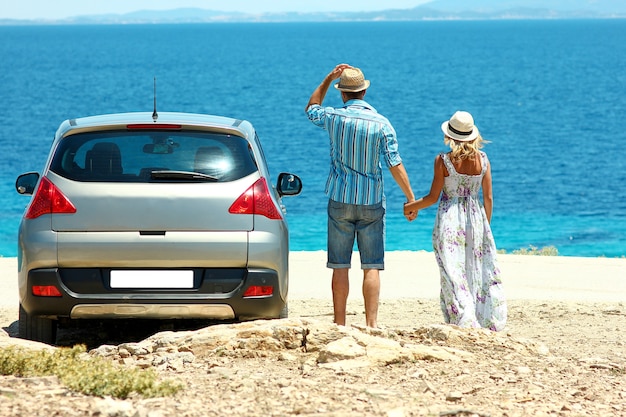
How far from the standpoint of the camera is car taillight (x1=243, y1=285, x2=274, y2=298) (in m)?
6.95

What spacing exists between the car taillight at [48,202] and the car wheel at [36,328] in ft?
2.65

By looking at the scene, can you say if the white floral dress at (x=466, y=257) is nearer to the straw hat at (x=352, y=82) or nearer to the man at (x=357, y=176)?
the man at (x=357, y=176)

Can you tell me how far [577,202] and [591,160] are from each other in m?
11.6

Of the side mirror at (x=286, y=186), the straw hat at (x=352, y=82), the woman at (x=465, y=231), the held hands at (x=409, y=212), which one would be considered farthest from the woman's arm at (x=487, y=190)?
the side mirror at (x=286, y=186)

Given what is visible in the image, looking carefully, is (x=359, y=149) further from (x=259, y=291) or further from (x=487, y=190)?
(x=259, y=291)

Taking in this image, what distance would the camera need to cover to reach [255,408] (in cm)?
523

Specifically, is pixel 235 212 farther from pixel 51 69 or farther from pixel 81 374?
pixel 51 69

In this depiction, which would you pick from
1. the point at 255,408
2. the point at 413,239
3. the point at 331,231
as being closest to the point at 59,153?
the point at 331,231

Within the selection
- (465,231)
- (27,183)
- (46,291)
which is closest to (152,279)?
(46,291)

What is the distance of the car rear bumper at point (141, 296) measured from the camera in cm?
688

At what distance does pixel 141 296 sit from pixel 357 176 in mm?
1768

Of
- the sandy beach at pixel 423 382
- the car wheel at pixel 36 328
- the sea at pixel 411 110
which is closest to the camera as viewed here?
the sandy beach at pixel 423 382

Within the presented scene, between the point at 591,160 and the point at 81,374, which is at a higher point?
the point at 591,160

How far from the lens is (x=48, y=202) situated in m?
6.93
